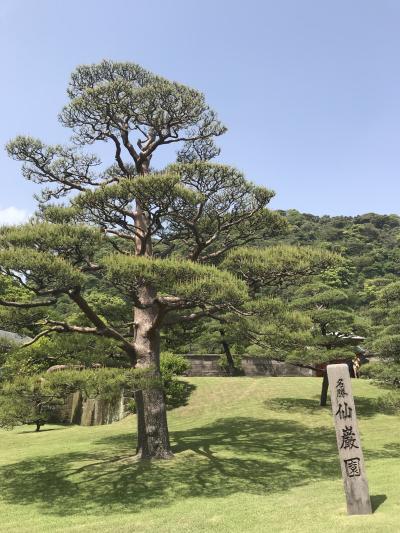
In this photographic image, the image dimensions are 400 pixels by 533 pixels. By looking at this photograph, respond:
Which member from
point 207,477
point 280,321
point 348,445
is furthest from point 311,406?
point 348,445

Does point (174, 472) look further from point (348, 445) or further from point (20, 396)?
point (348, 445)

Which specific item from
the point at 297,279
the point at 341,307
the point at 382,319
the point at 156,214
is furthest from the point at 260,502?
the point at 341,307

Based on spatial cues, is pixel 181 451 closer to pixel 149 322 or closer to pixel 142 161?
pixel 149 322

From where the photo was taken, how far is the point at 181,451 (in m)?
10.7

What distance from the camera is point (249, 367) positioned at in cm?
2445

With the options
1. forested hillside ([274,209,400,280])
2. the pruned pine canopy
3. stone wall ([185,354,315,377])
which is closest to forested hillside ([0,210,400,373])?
the pruned pine canopy

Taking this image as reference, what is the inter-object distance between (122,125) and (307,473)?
29.4 feet

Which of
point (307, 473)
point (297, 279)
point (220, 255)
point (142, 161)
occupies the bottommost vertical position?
point (307, 473)

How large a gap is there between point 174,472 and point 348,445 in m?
4.03

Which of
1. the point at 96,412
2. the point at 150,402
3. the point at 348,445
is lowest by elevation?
the point at 96,412

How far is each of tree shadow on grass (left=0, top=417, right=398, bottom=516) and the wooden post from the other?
2.12 m

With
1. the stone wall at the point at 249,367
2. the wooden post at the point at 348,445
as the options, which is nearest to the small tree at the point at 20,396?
the wooden post at the point at 348,445

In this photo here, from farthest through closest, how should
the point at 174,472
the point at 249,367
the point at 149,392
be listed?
the point at 249,367 → the point at 149,392 → the point at 174,472

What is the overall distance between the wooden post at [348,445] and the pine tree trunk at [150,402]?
13.0ft
